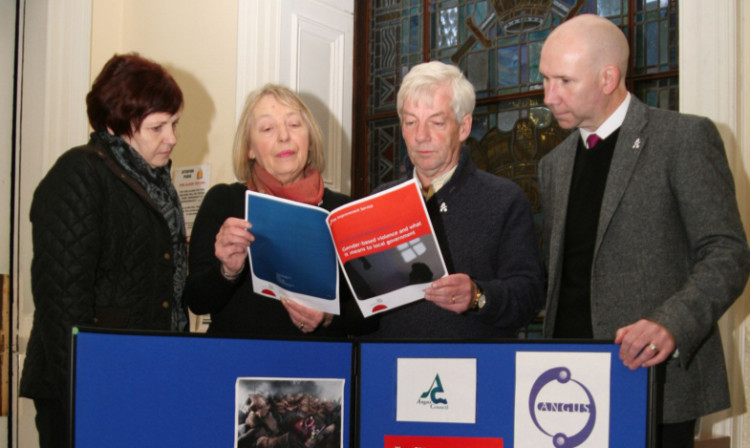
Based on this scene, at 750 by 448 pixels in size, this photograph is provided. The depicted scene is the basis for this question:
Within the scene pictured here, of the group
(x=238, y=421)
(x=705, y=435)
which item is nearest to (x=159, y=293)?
(x=238, y=421)

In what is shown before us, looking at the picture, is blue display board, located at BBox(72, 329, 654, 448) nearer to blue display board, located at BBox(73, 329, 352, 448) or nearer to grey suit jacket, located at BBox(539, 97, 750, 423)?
blue display board, located at BBox(73, 329, 352, 448)

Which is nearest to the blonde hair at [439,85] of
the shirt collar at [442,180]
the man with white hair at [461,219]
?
the man with white hair at [461,219]

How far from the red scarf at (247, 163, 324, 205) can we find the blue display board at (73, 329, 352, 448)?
681mm

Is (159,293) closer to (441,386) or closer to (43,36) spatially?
(441,386)

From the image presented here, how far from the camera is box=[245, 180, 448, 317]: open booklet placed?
1.84 metres

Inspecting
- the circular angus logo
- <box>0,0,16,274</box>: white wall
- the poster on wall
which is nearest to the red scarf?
the circular angus logo

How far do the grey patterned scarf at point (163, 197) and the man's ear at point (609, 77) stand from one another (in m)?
1.34

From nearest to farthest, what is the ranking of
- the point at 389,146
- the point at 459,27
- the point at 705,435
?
the point at 705,435 < the point at 459,27 < the point at 389,146

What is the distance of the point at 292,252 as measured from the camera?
1.99 m

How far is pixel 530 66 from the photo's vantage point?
12.1ft

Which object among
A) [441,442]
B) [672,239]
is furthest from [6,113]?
[672,239]

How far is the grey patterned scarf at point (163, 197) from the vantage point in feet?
7.75

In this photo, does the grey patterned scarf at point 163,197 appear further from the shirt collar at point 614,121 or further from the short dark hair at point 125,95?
the shirt collar at point 614,121

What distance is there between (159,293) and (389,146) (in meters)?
2.16
